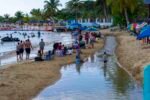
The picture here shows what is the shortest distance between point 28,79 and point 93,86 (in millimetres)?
3339

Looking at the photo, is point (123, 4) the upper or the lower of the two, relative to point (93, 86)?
upper

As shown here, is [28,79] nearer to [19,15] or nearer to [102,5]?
[102,5]

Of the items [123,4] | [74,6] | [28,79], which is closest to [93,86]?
[28,79]

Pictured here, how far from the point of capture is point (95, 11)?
128375 mm

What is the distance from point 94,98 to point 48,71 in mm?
8603

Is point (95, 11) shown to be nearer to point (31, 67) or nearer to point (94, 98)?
point (31, 67)

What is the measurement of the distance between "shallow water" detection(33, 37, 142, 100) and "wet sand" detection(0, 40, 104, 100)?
0.43 meters

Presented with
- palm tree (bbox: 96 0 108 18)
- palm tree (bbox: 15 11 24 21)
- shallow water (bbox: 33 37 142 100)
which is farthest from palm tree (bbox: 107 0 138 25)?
palm tree (bbox: 15 11 24 21)

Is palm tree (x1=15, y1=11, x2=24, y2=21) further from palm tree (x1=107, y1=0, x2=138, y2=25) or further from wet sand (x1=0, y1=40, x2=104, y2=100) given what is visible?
wet sand (x1=0, y1=40, x2=104, y2=100)

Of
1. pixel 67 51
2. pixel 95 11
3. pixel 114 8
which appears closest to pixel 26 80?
pixel 67 51

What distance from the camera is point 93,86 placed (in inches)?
711

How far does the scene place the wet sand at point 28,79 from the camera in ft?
52.2

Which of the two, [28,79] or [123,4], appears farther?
[123,4]

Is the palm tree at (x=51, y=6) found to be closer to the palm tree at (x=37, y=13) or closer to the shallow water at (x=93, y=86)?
the palm tree at (x=37, y=13)
